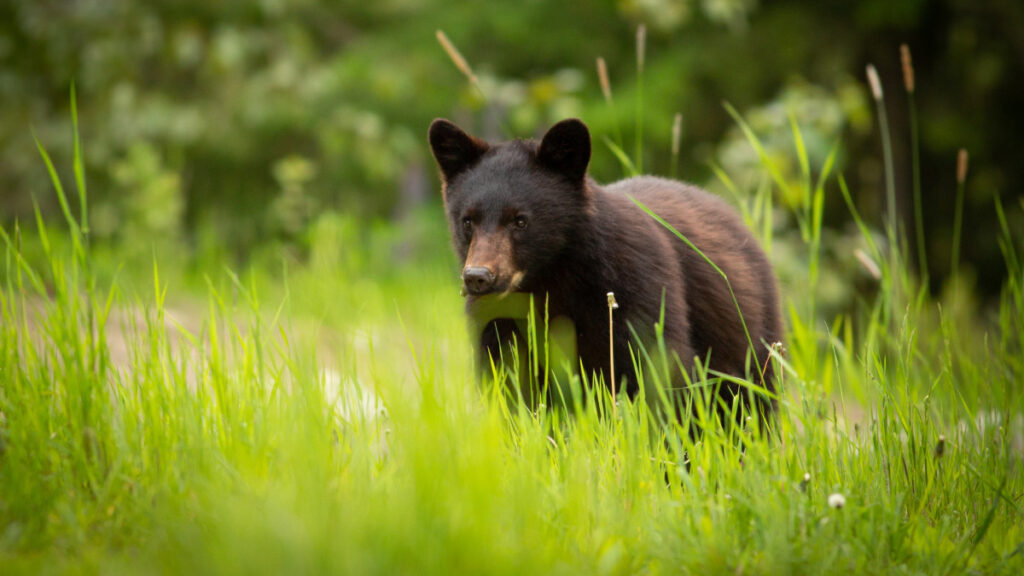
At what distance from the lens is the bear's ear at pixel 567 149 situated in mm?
3617

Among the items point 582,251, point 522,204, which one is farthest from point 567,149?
point 582,251

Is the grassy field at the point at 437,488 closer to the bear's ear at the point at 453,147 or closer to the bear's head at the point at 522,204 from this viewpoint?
the bear's head at the point at 522,204

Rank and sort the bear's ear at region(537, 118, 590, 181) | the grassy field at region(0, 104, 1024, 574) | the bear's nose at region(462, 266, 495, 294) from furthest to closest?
Result: the bear's ear at region(537, 118, 590, 181), the bear's nose at region(462, 266, 495, 294), the grassy field at region(0, 104, 1024, 574)

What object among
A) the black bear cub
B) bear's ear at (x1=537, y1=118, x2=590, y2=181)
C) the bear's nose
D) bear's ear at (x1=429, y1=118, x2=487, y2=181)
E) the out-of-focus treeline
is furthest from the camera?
the out-of-focus treeline

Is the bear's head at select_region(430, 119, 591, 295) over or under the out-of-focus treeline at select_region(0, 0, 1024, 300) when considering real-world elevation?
under

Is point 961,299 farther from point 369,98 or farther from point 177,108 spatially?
point 177,108

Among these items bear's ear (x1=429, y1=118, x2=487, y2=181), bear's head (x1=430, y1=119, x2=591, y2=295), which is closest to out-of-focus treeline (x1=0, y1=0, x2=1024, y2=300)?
bear's ear (x1=429, y1=118, x2=487, y2=181)

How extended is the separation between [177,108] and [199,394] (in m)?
6.58

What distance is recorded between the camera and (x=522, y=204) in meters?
3.63

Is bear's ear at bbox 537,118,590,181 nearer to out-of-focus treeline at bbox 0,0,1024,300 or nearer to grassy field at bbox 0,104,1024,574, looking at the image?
grassy field at bbox 0,104,1024,574

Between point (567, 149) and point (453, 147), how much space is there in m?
0.54

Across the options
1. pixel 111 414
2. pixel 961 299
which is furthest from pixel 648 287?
pixel 961 299

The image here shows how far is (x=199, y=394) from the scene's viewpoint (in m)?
2.65

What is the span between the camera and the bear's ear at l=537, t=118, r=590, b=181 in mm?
3617
